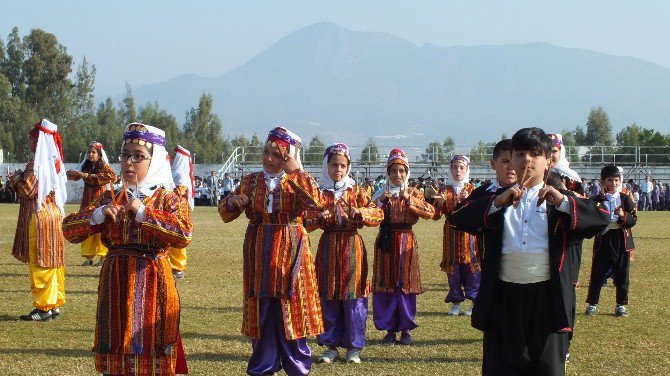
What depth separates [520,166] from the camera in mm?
5137

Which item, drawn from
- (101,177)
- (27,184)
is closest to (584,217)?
(27,184)

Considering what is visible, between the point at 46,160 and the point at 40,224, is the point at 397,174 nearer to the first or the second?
the point at 46,160

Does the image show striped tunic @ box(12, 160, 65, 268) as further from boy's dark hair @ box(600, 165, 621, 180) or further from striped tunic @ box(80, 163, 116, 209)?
boy's dark hair @ box(600, 165, 621, 180)

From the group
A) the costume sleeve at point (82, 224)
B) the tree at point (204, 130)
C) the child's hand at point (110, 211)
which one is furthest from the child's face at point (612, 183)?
the tree at point (204, 130)

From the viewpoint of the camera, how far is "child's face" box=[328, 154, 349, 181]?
833 centimetres

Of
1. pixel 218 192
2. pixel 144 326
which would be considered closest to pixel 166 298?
pixel 144 326

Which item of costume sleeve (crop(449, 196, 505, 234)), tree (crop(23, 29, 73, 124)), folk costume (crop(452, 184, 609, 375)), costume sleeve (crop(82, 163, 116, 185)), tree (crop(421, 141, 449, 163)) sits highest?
tree (crop(23, 29, 73, 124))

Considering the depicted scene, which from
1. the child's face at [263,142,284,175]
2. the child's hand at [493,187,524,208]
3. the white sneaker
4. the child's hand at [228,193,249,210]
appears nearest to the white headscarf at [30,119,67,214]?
the child's hand at [228,193,249,210]

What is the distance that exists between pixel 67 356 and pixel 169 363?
2.74m

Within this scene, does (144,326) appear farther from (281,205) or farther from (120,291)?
(281,205)

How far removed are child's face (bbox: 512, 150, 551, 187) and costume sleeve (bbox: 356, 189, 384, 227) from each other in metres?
3.02

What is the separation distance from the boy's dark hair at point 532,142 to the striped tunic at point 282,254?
180 centimetres

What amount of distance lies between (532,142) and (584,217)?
0.48m

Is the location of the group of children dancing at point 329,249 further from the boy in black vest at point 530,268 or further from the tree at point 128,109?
the tree at point 128,109
